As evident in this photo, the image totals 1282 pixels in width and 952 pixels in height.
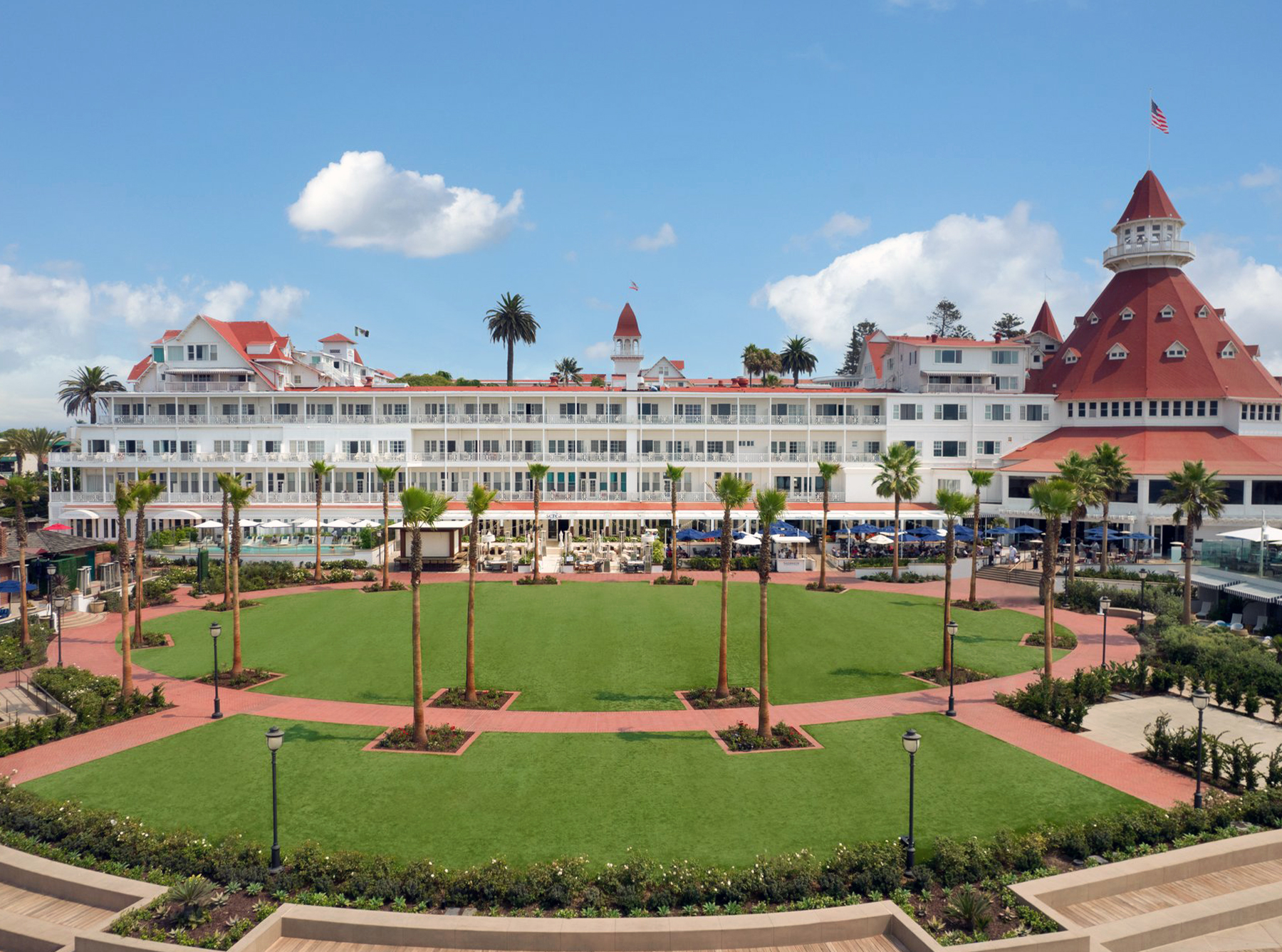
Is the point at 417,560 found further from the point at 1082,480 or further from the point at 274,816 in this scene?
the point at 1082,480

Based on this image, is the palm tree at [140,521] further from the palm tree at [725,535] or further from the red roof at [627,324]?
the red roof at [627,324]

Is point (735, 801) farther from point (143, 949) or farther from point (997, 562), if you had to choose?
point (997, 562)

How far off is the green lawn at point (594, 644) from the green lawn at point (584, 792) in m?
4.11

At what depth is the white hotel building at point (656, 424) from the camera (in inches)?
2264

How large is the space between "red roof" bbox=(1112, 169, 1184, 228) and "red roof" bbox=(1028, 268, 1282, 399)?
13.5 feet

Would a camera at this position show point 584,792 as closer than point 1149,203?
Yes

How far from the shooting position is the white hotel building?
57.5 meters

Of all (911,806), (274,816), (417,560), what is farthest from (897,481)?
(274,816)

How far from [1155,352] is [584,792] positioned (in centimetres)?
5894

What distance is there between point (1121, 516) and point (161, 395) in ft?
236

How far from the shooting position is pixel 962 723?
2203 centimetres

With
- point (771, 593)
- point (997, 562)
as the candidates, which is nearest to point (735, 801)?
point (771, 593)

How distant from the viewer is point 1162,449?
52.8m

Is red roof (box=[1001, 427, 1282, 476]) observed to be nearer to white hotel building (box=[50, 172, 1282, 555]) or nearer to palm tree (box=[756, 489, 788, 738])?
white hotel building (box=[50, 172, 1282, 555])
